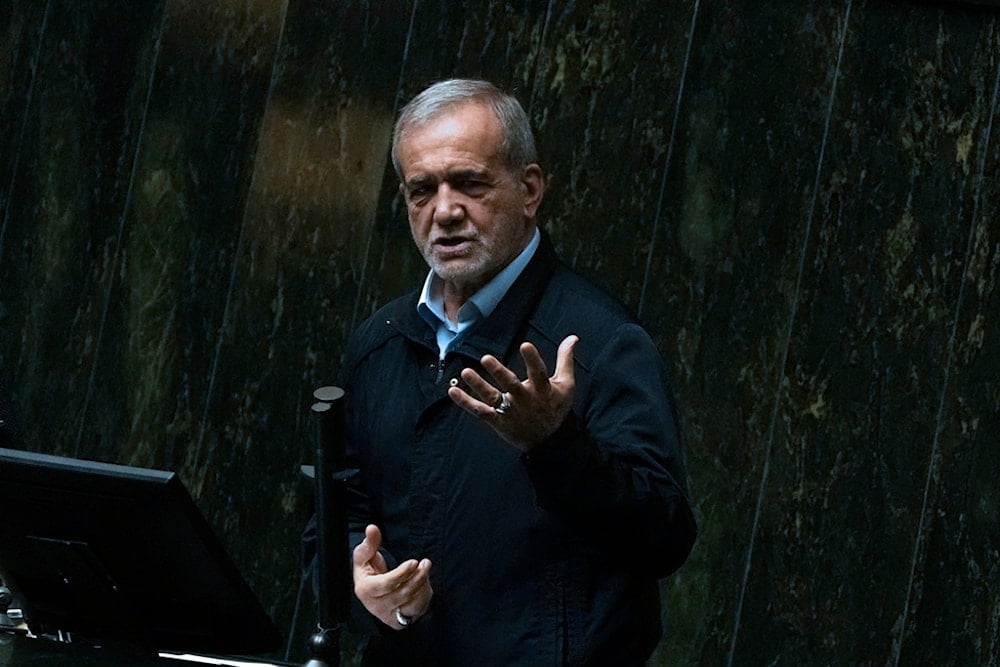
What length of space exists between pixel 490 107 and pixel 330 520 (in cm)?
96

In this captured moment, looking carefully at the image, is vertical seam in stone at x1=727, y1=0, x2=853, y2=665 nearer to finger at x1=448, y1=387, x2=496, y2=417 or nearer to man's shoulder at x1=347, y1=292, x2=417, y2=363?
man's shoulder at x1=347, y1=292, x2=417, y2=363

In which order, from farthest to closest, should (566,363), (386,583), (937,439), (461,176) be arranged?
1. (937,439)
2. (461,176)
3. (386,583)
4. (566,363)

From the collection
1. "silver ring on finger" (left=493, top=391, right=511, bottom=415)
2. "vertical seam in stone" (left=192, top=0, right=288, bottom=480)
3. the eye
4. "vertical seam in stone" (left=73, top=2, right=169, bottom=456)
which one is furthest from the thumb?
"vertical seam in stone" (left=73, top=2, right=169, bottom=456)

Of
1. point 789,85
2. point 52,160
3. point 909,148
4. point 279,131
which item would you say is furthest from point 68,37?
point 909,148

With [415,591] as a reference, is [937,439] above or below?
above

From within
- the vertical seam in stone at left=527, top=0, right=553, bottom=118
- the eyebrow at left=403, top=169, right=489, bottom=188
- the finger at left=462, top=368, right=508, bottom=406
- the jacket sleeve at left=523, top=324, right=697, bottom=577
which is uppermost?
the vertical seam in stone at left=527, top=0, right=553, bottom=118

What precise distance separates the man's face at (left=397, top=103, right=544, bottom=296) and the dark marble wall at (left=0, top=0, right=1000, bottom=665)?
2.34 meters

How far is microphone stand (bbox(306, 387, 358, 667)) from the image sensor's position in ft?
7.63

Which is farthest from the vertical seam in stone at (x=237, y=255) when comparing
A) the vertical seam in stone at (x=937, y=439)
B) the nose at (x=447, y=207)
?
the nose at (x=447, y=207)

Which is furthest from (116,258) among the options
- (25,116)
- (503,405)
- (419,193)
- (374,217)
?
(503,405)

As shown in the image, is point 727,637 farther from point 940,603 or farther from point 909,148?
point 909,148

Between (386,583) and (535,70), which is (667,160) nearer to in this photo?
(535,70)

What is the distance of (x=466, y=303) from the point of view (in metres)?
2.98

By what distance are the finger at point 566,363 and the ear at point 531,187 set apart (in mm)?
553
